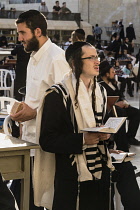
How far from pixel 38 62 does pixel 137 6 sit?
32120 millimetres

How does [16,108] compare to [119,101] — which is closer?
[16,108]

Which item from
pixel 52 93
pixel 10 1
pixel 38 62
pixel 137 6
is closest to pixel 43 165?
pixel 52 93

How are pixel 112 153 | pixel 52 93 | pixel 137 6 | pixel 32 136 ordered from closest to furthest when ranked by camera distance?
pixel 52 93
pixel 32 136
pixel 112 153
pixel 137 6

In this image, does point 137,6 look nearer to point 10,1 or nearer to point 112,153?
point 10,1

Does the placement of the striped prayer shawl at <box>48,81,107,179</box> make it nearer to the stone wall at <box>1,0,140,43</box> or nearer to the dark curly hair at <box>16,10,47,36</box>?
the dark curly hair at <box>16,10,47,36</box>

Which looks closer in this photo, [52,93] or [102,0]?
[52,93]

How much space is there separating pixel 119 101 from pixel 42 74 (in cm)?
439

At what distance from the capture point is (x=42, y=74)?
4145 mm

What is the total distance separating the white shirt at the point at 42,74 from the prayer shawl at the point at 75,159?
34 centimetres

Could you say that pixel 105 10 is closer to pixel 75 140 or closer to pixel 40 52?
pixel 40 52

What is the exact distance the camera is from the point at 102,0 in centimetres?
3825

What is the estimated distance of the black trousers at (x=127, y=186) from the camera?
407 cm

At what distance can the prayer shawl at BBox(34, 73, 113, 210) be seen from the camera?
3.68m

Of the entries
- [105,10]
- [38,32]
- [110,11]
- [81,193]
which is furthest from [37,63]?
[105,10]
